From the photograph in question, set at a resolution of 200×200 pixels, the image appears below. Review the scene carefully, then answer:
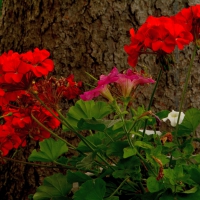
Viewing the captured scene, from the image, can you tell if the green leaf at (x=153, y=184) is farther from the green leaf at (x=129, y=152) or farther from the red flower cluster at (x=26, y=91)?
the red flower cluster at (x=26, y=91)

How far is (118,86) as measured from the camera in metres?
1.33

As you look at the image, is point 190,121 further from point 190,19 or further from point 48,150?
point 48,150

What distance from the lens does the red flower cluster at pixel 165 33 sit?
4.23ft

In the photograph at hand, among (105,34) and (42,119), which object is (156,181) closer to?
(42,119)

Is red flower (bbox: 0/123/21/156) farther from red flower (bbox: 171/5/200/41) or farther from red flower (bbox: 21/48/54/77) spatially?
red flower (bbox: 171/5/200/41)

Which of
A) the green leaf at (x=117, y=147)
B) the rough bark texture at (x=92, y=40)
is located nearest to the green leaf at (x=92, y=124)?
the green leaf at (x=117, y=147)

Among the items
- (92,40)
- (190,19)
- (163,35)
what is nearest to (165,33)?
(163,35)

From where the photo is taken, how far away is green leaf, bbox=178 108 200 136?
1.49m

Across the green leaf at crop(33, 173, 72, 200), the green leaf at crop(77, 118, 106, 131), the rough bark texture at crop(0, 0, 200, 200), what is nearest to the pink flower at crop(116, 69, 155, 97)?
the green leaf at crop(77, 118, 106, 131)

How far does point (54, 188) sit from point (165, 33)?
586mm

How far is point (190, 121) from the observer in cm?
150

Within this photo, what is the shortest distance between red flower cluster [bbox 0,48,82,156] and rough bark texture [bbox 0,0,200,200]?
0.51 meters

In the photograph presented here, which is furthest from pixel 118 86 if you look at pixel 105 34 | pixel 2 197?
pixel 2 197

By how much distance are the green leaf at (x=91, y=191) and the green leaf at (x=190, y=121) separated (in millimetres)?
375
